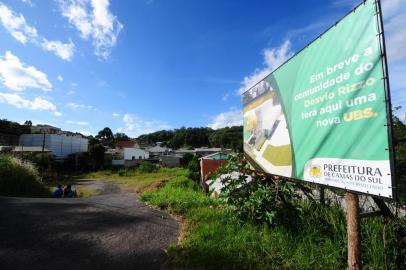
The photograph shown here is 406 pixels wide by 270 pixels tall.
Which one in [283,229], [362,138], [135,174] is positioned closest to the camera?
Result: [362,138]

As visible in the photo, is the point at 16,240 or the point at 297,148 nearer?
the point at 297,148

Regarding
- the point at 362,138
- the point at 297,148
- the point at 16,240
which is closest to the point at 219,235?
the point at 297,148

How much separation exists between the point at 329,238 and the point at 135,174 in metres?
37.1

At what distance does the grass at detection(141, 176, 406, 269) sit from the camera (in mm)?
3363

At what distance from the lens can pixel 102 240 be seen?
4836 millimetres

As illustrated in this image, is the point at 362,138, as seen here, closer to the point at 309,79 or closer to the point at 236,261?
the point at 309,79

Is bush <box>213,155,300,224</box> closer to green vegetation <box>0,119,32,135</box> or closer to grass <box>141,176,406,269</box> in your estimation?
grass <box>141,176,406,269</box>

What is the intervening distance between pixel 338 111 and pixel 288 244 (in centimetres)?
216

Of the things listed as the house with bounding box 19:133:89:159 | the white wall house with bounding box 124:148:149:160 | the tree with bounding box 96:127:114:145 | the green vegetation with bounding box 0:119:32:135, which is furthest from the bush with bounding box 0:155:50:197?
the tree with bounding box 96:127:114:145

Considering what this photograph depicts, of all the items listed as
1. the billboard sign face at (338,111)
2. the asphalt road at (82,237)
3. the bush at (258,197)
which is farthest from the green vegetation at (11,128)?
the billboard sign face at (338,111)

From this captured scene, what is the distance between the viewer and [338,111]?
3.01m

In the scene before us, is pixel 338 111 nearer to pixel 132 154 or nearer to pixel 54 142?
pixel 54 142

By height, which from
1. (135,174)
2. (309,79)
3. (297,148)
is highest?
(309,79)

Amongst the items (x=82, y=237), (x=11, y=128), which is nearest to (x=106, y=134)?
(x=11, y=128)
